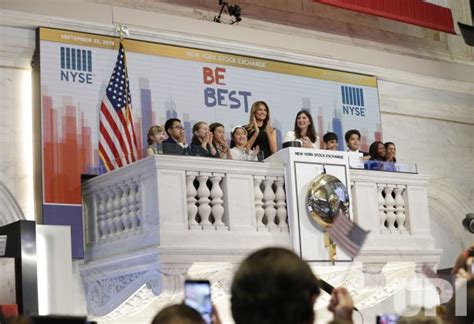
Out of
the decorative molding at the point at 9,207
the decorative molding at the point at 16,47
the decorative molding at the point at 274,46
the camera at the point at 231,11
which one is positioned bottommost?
the decorative molding at the point at 9,207

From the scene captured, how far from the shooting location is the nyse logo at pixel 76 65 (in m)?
12.8

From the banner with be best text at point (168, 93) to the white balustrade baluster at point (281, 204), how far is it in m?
2.75

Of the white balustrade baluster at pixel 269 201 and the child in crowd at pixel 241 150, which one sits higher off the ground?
the child in crowd at pixel 241 150

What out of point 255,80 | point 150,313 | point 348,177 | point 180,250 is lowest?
point 150,313

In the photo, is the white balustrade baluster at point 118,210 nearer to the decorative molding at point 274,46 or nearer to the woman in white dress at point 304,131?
the woman in white dress at point 304,131

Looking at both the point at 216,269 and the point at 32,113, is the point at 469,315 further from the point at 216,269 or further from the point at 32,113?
the point at 32,113

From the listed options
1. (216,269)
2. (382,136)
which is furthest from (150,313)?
(382,136)

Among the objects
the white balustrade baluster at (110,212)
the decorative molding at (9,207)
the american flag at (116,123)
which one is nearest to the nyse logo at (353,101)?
the american flag at (116,123)

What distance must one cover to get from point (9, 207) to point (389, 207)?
5.31 metres

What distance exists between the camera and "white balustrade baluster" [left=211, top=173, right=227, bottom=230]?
1087 cm

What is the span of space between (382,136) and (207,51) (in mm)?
3937

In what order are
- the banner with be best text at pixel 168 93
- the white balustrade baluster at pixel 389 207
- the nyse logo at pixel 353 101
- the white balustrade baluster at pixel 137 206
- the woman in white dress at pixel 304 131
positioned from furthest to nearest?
the nyse logo at pixel 353 101
the woman in white dress at pixel 304 131
the white balustrade baluster at pixel 389 207
the banner with be best text at pixel 168 93
the white balustrade baluster at pixel 137 206

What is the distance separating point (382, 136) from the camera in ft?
53.8

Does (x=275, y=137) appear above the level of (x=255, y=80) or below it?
below
